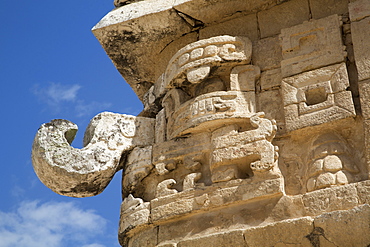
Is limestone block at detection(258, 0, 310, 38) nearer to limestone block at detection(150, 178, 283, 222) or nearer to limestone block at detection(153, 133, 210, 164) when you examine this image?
limestone block at detection(153, 133, 210, 164)

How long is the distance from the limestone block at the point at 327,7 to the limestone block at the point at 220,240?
216 centimetres

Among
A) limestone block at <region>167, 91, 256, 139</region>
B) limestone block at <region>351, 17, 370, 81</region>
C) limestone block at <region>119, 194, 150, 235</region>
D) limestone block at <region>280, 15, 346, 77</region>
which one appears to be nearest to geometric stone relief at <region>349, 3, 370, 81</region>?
limestone block at <region>351, 17, 370, 81</region>

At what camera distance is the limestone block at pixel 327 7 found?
6.11 m

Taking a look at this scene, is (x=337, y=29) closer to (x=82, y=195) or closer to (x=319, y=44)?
(x=319, y=44)

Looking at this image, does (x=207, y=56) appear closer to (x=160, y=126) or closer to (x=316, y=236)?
(x=160, y=126)

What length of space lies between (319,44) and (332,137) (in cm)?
86

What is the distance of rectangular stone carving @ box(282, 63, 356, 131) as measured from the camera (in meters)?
5.54

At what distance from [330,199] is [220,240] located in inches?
35.4

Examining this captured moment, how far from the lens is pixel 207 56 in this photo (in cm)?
614

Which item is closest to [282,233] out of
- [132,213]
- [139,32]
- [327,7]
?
[132,213]

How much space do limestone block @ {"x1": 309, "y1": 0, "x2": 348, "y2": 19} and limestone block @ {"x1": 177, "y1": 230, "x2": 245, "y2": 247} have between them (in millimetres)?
2155

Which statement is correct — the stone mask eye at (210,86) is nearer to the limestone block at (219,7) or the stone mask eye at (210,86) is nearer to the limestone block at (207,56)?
the limestone block at (207,56)

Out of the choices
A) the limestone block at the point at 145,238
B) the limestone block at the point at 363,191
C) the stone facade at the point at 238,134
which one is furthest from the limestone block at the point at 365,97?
the limestone block at the point at 145,238

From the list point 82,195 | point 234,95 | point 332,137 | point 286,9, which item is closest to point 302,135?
point 332,137
